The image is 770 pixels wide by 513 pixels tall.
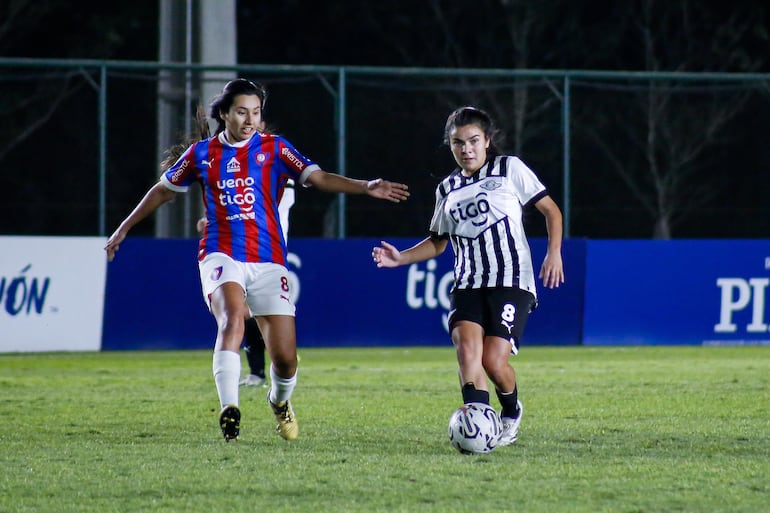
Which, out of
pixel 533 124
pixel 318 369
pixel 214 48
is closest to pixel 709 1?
pixel 533 124

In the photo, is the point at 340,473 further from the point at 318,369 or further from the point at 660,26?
the point at 660,26

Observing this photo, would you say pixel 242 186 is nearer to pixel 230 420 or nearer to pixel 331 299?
pixel 230 420

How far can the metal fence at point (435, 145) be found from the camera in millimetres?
21484

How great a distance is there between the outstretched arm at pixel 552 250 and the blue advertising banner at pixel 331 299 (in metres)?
7.54

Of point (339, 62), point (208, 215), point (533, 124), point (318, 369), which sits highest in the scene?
point (339, 62)

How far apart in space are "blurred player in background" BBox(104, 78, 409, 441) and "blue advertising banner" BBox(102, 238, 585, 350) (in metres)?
7.43

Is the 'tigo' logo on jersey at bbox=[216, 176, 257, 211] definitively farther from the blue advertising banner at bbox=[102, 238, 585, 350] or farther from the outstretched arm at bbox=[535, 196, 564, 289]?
the blue advertising banner at bbox=[102, 238, 585, 350]

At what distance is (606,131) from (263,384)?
16047mm

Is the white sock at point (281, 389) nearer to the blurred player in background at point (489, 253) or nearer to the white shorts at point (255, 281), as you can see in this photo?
the white shorts at point (255, 281)

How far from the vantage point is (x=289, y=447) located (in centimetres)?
749

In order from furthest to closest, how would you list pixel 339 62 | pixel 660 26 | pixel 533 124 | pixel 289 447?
pixel 339 62, pixel 660 26, pixel 533 124, pixel 289 447

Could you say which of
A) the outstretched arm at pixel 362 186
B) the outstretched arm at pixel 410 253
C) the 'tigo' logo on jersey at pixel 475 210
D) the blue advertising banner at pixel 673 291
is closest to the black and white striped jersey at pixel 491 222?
the 'tigo' logo on jersey at pixel 475 210

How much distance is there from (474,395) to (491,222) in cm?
93

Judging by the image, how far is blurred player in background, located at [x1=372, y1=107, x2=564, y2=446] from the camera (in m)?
7.57
